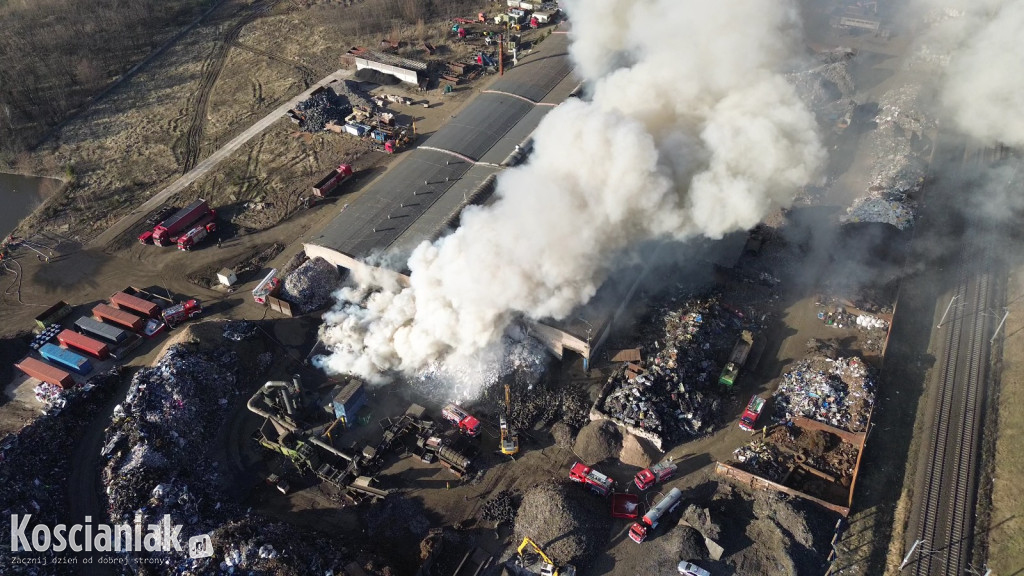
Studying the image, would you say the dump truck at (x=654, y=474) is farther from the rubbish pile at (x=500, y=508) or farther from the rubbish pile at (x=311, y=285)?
the rubbish pile at (x=311, y=285)

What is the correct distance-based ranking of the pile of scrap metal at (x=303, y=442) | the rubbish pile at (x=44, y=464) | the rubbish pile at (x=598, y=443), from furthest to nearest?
the rubbish pile at (x=598, y=443) < the pile of scrap metal at (x=303, y=442) < the rubbish pile at (x=44, y=464)

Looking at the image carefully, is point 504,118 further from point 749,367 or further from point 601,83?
point 749,367

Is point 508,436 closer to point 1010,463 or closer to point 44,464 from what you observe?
point 44,464

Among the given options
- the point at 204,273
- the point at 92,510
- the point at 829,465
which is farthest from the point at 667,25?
the point at 92,510

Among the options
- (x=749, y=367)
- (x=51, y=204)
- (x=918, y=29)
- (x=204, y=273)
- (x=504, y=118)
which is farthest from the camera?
(x=918, y=29)

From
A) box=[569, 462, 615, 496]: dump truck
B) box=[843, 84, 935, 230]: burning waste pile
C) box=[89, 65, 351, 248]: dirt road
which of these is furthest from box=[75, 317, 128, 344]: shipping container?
box=[843, 84, 935, 230]: burning waste pile

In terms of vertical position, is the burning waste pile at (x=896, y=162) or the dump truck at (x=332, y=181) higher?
the dump truck at (x=332, y=181)

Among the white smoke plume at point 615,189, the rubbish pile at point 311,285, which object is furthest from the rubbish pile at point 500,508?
the rubbish pile at point 311,285
